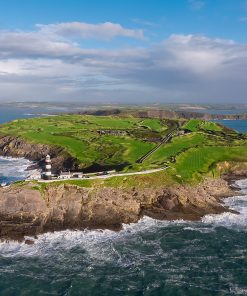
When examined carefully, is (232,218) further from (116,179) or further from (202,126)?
(202,126)

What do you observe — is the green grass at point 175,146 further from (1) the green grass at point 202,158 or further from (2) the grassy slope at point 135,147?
(1) the green grass at point 202,158

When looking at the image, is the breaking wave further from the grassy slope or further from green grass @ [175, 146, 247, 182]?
green grass @ [175, 146, 247, 182]

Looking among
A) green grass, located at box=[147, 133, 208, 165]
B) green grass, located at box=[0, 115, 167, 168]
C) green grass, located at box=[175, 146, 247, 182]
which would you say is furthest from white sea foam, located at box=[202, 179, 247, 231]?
green grass, located at box=[0, 115, 167, 168]

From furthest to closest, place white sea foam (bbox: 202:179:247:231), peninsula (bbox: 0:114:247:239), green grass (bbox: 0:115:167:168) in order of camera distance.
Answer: green grass (bbox: 0:115:167:168)
white sea foam (bbox: 202:179:247:231)
peninsula (bbox: 0:114:247:239)

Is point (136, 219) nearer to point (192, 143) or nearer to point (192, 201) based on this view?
point (192, 201)

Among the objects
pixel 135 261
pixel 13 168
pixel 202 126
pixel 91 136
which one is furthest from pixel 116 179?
pixel 202 126

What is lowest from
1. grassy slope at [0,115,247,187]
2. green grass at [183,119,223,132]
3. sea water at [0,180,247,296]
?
sea water at [0,180,247,296]

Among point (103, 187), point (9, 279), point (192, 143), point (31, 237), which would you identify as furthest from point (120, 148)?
point (9, 279)
